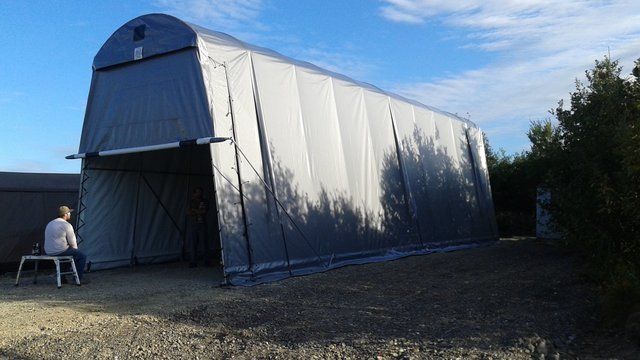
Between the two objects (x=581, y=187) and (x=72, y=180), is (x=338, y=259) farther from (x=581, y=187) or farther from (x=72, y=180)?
(x=72, y=180)

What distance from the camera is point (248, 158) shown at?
33.9 ft

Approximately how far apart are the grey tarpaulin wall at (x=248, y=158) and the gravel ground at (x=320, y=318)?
4.47ft

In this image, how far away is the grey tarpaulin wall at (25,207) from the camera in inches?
490

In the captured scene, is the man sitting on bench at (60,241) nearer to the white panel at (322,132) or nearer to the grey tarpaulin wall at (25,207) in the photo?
the grey tarpaulin wall at (25,207)

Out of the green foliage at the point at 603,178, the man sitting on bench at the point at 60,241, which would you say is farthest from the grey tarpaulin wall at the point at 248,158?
the green foliage at the point at 603,178

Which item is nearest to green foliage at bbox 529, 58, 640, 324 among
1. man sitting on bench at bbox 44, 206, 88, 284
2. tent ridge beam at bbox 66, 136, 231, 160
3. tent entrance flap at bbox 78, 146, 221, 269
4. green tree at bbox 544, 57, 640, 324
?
green tree at bbox 544, 57, 640, 324

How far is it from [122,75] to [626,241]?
9051 mm

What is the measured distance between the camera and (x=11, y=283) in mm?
10391

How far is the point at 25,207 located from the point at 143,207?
2.59 m

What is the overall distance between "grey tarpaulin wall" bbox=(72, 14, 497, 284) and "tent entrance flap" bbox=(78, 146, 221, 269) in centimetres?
3

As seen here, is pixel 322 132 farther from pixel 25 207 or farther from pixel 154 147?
pixel 25 207

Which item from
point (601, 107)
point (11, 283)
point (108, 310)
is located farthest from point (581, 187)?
point (11, 283)

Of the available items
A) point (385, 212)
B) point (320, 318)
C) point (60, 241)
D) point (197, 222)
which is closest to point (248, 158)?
point (197, 222)

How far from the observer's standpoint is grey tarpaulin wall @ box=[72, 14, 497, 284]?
10.1 metres
